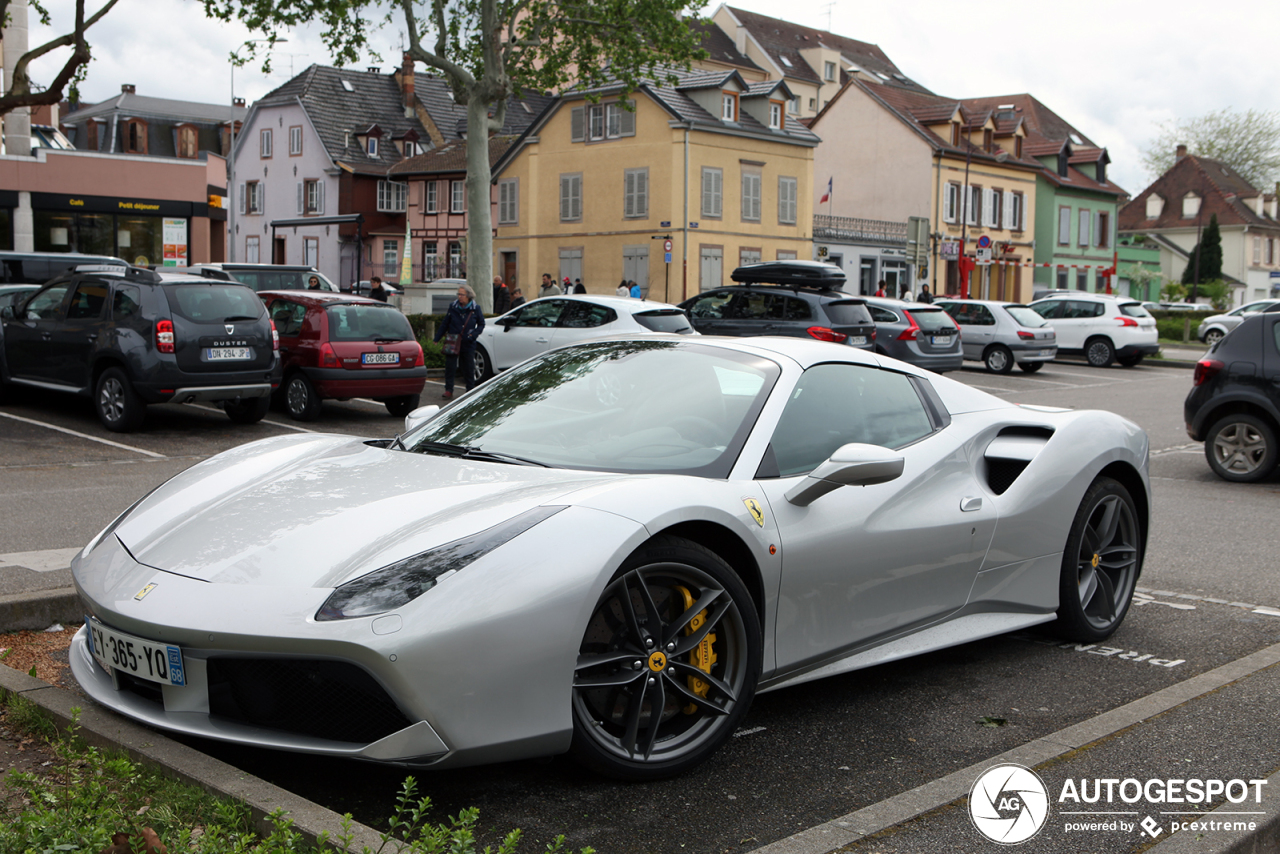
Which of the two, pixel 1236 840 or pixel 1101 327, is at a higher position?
pixel 1101 327

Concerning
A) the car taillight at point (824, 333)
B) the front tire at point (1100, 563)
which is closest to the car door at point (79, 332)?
the front tire at point (1100, 563)

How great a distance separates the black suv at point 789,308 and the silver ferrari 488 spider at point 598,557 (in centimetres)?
1463

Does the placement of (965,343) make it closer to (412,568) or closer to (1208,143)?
(412,568)

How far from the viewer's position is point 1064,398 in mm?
21703

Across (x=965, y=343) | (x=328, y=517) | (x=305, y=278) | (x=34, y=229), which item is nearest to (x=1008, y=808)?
(x=328, y=517)

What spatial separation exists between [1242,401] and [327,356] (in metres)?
9.65

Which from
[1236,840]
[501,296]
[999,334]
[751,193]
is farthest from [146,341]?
[751,193]

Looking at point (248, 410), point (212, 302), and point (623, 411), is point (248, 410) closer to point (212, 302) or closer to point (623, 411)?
point (212, 302)

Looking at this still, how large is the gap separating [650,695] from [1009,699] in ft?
5.60

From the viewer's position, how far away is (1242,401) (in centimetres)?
1089

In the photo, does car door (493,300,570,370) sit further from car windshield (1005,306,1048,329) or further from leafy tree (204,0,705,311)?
car windshield (1005,306,1048,329)

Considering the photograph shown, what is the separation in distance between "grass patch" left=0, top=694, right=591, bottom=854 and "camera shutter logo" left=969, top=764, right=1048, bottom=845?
119 cm

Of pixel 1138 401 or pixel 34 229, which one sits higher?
pixel 34 229

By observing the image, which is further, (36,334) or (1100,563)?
(36,334)
